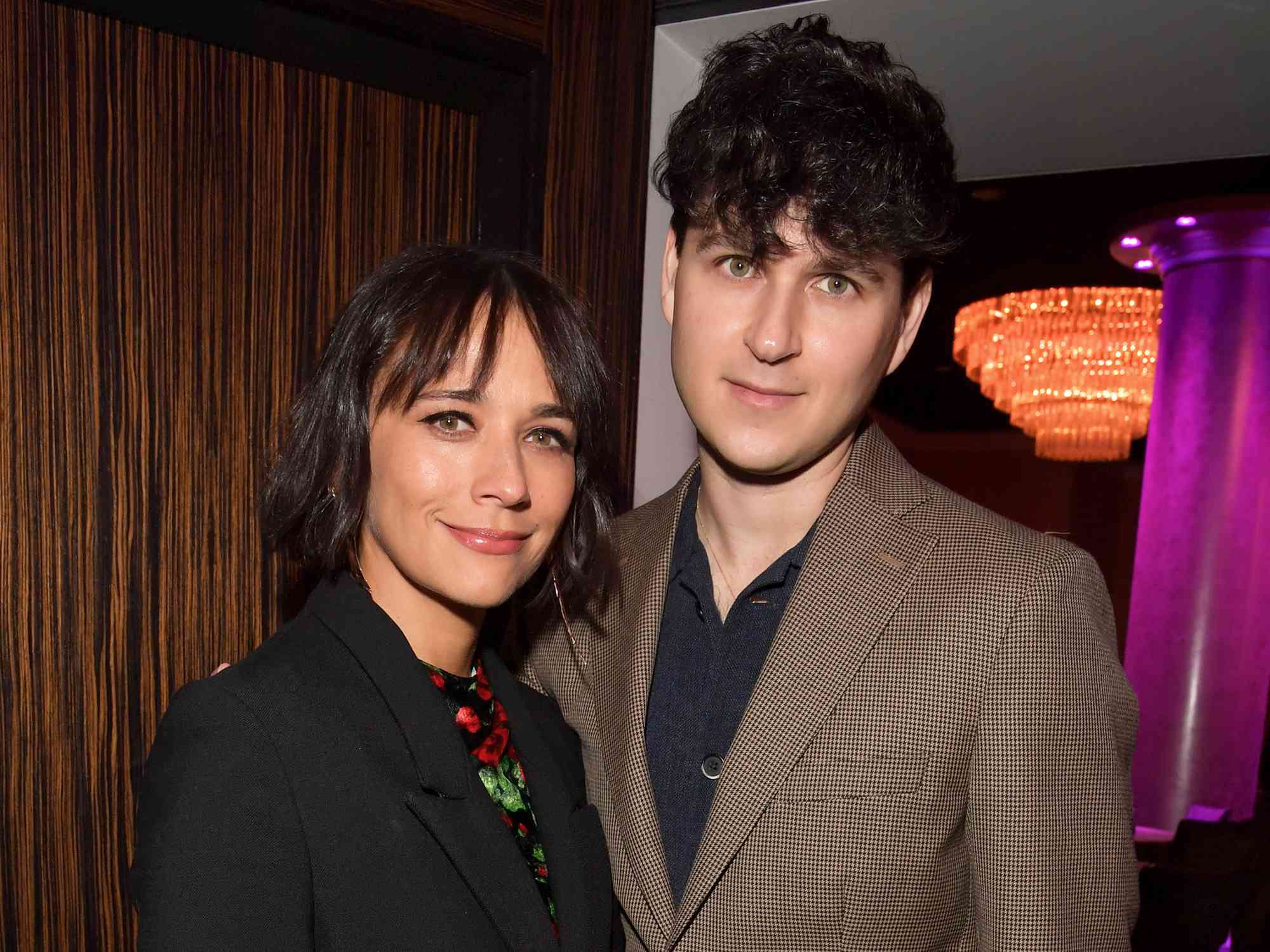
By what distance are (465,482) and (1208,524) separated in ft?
19.5

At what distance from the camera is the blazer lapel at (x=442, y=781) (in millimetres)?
1295

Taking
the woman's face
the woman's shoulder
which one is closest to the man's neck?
the woman's face

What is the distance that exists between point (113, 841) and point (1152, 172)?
5.48m

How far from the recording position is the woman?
3.70 feet

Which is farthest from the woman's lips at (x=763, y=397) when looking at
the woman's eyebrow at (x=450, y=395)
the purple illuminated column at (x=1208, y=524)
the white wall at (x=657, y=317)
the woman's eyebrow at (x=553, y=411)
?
the purple illuminated column at (x=1208, y=524)

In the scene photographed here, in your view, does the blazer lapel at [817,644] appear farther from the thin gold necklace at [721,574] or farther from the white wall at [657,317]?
the white wall at [657,317]

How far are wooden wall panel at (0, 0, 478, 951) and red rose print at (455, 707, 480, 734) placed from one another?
490 mm

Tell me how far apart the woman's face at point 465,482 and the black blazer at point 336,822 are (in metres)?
0.09

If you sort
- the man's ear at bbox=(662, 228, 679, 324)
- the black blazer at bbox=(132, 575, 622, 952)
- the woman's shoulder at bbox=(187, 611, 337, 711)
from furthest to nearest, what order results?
the man's ear at bbox=(662, 228, 679, 324)
the woman's shoulder at bbox=(187, 611, 337, 711)
the black blazer at bbox=(132, 575, 622, 952)

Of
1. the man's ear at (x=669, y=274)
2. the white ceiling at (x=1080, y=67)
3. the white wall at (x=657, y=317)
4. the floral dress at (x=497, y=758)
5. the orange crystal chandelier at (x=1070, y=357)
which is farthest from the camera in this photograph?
the orange crystal chandelier at (x=1070, y=357)

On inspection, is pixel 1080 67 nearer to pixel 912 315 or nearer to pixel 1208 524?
pixel 912 315

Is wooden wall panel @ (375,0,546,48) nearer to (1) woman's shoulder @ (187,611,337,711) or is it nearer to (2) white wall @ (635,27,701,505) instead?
(2) white wall @ (635,27,701,505)

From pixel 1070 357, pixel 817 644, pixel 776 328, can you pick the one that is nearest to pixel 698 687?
pixel 817 644

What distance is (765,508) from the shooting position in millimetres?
1644
